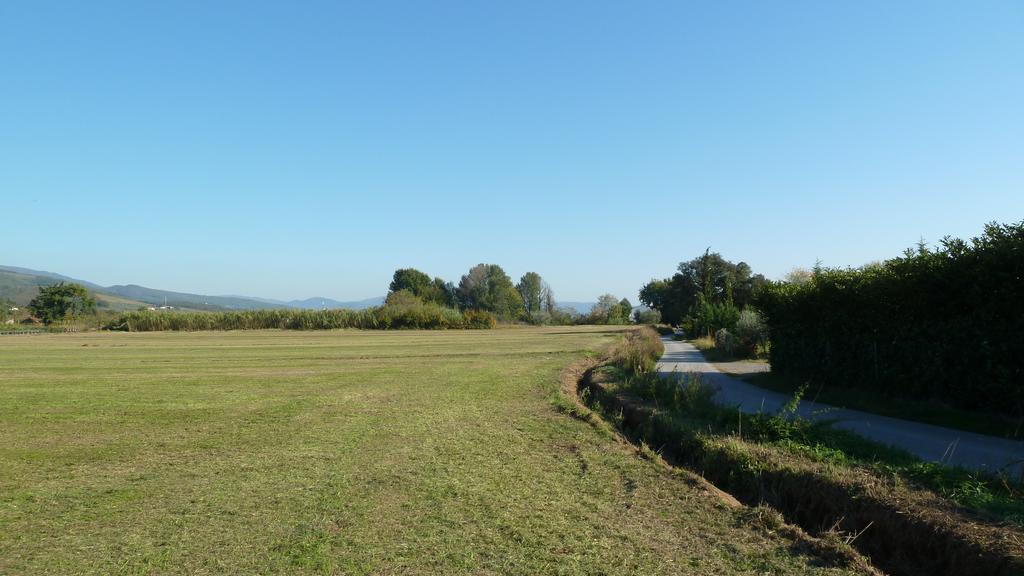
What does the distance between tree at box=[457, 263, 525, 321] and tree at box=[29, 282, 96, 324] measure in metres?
59.4

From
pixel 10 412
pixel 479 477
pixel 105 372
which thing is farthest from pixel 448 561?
pixel 105 372

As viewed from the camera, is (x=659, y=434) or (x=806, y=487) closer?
(x=806, y=487)

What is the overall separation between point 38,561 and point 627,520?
16.3ft

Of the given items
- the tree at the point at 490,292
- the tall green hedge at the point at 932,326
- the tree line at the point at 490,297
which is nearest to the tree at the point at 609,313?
the tree line at the point at 490,297

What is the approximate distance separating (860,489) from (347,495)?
17.4 ft

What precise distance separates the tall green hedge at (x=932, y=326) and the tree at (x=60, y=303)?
83922 mm

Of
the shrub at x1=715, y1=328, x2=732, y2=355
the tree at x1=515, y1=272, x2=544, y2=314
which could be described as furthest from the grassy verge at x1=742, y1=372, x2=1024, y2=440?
the tree at x1=515, y1=272, x2=544, y2=314

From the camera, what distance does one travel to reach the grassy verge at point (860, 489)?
4.71 meters

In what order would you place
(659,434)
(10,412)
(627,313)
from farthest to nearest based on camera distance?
1. (627,313)
2. (10,412)
3. (659,434)

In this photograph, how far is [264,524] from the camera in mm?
5582

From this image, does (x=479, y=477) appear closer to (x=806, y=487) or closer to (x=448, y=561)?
(x=448, y=561)

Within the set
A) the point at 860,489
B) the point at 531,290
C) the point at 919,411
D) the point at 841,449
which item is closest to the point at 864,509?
the point at 860,489

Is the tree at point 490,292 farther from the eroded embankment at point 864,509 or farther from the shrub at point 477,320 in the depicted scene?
the eroded embankment at point 864,509

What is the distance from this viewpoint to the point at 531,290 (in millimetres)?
134625
